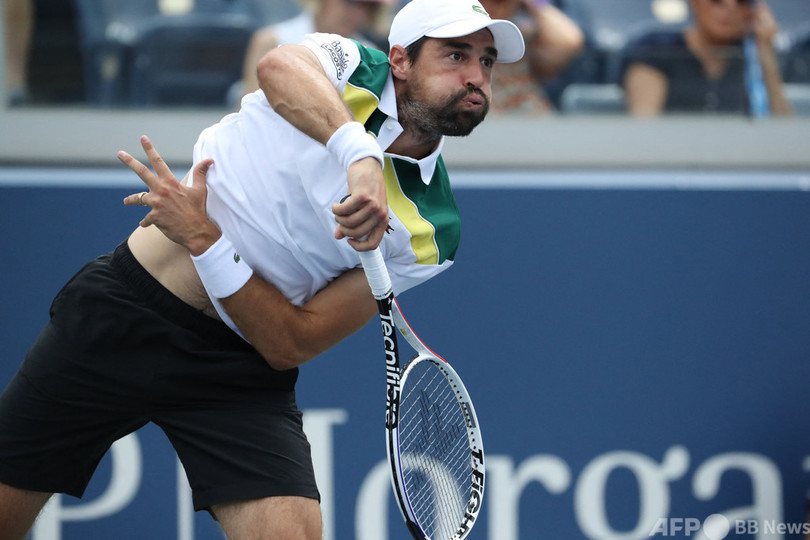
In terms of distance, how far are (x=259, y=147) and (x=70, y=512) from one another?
184cm

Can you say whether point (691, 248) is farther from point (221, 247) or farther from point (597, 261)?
point (221, 247)

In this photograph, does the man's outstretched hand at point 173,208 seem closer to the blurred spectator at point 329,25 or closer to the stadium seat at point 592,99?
the blurred spectator at point 329,25

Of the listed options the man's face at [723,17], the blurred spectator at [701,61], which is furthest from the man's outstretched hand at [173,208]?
the man's face at [723,17]

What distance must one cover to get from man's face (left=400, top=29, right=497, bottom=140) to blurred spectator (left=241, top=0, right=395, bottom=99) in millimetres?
1425

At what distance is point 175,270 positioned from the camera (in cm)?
247

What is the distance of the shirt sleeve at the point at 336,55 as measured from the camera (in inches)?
92.4

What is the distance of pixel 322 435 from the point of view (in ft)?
12.3

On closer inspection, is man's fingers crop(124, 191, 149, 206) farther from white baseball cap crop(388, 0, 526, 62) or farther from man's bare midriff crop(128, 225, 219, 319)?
white baseball cap crop(388, 0, 526, 62)

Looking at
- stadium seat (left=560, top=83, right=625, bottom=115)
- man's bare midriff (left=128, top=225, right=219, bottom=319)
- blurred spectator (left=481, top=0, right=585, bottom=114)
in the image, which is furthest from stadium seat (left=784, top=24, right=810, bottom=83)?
man's bare midriff (left=128, top=225, right=219, bottom=319)

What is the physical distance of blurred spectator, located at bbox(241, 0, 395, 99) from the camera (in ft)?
12.3

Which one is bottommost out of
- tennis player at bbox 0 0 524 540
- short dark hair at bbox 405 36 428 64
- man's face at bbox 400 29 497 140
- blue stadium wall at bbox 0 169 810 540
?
blue stadium wall at bbox 0 169 810 540

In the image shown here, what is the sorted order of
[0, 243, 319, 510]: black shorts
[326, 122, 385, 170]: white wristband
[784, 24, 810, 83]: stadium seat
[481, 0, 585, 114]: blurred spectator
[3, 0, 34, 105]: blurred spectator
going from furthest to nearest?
[784, 24, 810, 83]: stadium seat, [481, 0, 585, 114]: blurred spectator, [3, 0, 34, 105]: blurred spectator, [0, 243, 319, 510]: black shorts, [326, 122, 385, 170]: white wristband

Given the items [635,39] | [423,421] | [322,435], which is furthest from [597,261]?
[423,421]

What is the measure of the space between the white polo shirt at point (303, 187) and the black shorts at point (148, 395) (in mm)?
127
